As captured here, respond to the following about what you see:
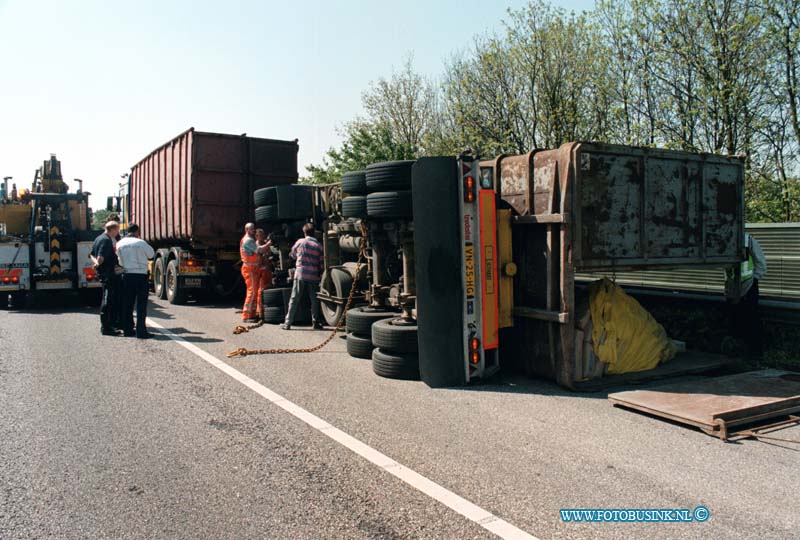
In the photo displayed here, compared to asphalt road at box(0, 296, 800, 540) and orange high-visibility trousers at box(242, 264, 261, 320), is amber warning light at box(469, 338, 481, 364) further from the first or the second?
orange high-visibility trousers at box(242, 264, 261, 320)

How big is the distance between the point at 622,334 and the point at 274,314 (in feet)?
22.1

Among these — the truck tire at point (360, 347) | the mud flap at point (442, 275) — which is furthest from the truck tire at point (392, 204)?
the truck tire at point (360, 347)

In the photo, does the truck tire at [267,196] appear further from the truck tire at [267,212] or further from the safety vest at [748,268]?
the safety vest at [748,268]

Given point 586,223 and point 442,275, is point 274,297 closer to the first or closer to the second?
point 442,275

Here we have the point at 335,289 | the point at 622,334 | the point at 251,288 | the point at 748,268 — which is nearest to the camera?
the point at 622,334

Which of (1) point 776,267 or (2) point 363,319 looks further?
(1) point 776,267

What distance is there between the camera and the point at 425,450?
16.0 feet

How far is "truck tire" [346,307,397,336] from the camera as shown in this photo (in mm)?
8555

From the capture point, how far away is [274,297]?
12.0 metres

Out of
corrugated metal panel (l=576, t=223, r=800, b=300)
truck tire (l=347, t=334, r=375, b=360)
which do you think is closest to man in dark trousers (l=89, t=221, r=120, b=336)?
truck tire (l=347, t=334, r=375, b=360)

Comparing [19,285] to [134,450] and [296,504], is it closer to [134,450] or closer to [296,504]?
[134,450]

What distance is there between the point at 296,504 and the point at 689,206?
19.2ft

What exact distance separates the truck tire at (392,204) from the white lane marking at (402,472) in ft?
8.44

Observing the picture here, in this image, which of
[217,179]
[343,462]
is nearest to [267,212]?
[217,179]
